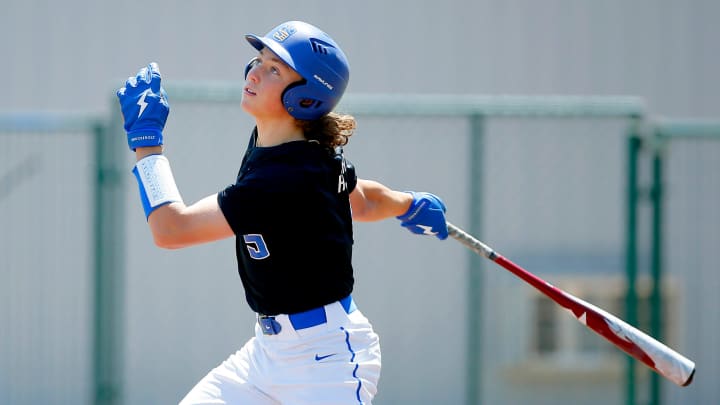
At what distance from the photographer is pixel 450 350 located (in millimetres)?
6594

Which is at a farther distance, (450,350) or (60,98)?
(60,98)

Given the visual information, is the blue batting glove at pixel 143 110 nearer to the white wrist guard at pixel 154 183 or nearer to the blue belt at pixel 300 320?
the white wrist guard at pixel 154 183

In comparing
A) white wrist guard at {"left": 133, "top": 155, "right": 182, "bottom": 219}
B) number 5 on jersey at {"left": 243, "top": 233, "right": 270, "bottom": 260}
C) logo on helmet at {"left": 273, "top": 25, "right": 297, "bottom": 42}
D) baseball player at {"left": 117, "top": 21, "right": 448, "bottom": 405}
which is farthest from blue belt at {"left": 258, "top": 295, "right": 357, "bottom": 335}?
→ logo on helmet at {"left": 273, "top": 25, "right": 297, "bottom": 42}

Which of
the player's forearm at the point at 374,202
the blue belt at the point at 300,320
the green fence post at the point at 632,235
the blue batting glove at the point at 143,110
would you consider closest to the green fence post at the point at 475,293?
the green fence post at the point at 632,235

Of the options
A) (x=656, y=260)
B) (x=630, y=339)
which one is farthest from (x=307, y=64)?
(x=656, y=260)

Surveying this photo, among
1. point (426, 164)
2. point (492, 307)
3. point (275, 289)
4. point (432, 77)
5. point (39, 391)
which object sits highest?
point (432, 77)

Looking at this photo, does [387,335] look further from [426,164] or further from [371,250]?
[426,164]

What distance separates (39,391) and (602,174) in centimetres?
360

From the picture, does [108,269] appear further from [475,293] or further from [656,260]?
[656,260]

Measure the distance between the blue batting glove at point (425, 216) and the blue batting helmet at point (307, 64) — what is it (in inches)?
33.6

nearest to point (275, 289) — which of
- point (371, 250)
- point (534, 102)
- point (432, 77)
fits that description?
point (371, 250)

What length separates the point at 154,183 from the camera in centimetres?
355

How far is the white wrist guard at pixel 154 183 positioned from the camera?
3.54 m

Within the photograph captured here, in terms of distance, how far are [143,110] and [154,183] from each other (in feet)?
0.81
